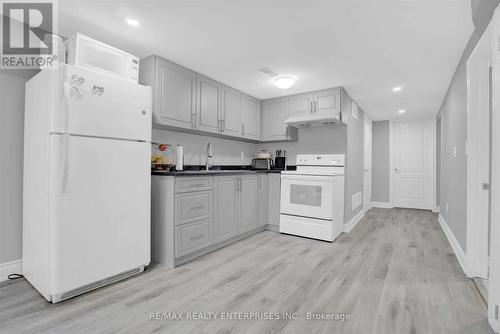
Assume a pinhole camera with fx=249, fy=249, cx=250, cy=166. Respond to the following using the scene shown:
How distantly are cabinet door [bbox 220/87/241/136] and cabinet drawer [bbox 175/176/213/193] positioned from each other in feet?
3.57

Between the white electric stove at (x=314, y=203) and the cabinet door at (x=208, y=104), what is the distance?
4.15ft

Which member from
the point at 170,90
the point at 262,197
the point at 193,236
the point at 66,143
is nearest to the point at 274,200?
the point at 262,197

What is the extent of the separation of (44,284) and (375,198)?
6.55 meters

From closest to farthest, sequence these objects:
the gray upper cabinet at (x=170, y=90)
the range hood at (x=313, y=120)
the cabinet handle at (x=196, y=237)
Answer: the cabinet handle at (x=196, y=237) → the gray upper cabinet at (x=170, y=90) → the range hood at (x=313, y=120)

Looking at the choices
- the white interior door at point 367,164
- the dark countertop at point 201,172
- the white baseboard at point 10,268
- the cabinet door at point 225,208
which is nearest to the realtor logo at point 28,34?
the dark countertop at point 201,172

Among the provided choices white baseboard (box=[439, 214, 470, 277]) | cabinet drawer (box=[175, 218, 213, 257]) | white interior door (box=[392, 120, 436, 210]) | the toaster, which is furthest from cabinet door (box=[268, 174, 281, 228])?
white interior door (box=[392, 120, 436, 210])

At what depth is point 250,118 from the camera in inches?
165

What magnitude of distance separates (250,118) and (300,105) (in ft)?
2.77

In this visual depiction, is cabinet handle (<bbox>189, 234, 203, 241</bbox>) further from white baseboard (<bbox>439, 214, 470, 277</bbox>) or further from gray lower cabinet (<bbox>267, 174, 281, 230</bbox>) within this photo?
white baseboard (<bbox>439, 214, 470, 277</bbox>)

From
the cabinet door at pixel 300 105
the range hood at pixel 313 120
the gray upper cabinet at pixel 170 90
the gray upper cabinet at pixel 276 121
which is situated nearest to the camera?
the gray upper cabinet at pixel 170 90

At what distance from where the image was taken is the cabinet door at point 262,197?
372 centimetres

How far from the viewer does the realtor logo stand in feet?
6.52

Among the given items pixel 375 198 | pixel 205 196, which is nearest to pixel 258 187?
pixel 205 196

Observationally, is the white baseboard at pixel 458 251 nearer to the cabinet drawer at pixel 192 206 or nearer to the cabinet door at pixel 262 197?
the cabinet door at pixel 262 197
